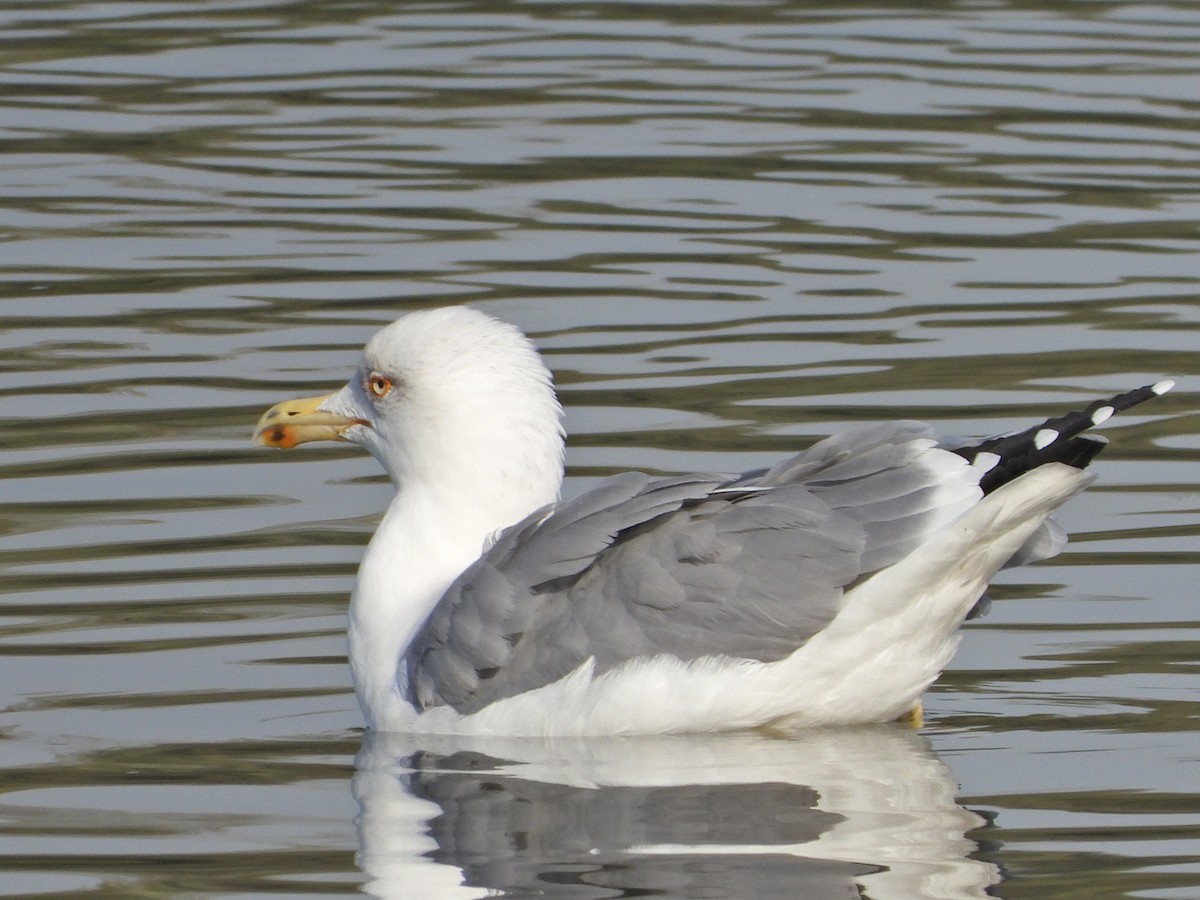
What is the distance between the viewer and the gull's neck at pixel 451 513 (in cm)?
752

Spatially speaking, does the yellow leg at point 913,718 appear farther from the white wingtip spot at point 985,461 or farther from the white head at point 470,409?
the white head at point 470,409

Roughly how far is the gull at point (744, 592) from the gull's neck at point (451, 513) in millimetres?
202

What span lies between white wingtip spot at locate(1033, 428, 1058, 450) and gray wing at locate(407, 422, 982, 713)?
21 centimetres

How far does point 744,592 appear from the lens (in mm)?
6996

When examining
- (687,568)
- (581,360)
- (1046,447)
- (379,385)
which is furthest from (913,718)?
(581,360)

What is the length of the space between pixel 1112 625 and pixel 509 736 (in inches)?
82.1

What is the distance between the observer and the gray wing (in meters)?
6.96

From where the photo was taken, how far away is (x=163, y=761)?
275 inches

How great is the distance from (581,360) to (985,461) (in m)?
4.45

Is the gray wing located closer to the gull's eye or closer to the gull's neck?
the gull's neck

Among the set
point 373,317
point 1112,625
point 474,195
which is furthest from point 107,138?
point 1112,625

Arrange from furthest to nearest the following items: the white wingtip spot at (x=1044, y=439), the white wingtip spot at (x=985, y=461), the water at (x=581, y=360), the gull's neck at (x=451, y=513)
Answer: the gull's neck at (x=451, y=513) → the white wingtip spot at (x=985, y=461) → the white wingtip spot at (x=1044, y=439) → the water at (x=581, y=360)

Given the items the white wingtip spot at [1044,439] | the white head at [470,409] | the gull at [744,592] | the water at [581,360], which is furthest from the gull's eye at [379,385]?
the white wingtip spot at [1044,439]

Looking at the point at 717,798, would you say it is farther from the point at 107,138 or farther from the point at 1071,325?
the point at 107,138
